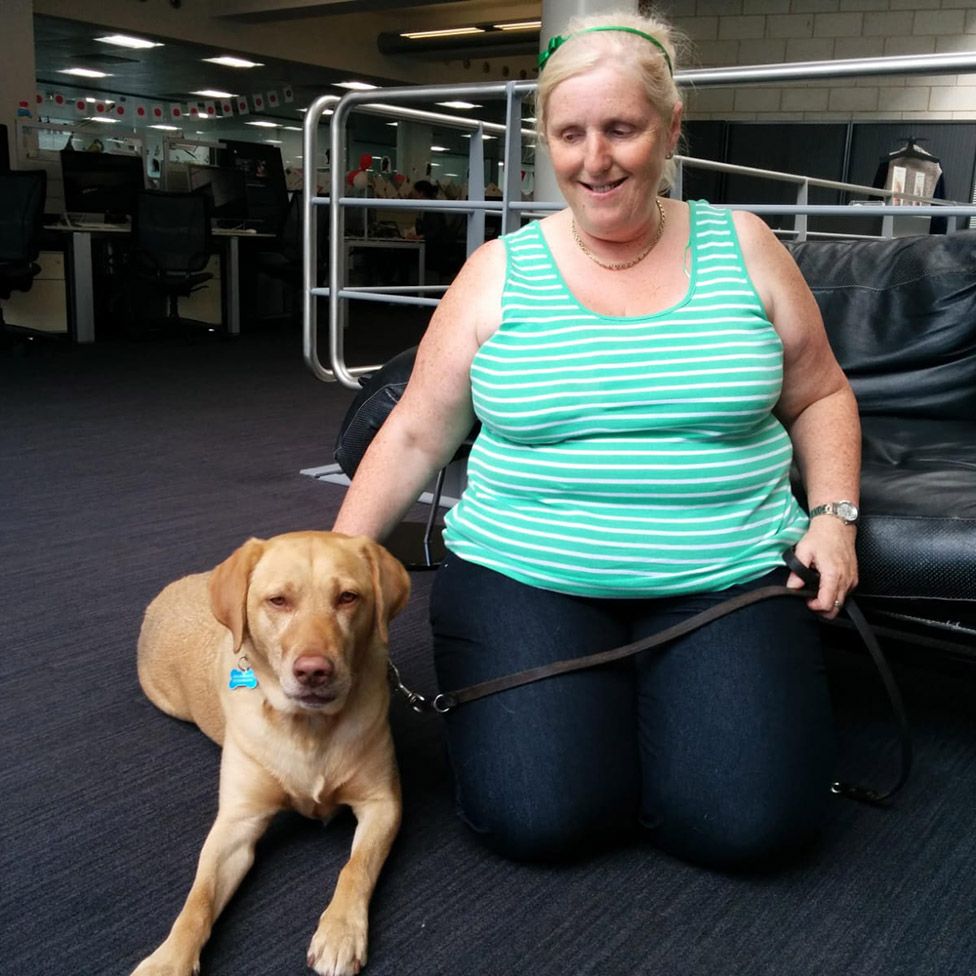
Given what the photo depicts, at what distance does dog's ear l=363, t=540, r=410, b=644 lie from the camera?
1389mm

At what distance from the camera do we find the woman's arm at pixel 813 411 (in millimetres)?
1487

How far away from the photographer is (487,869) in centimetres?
143

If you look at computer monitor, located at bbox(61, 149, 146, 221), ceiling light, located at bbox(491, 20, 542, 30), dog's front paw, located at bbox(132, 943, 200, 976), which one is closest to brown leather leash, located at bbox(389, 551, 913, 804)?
dog's front paw, located at bbox(132, 943, 200, 976)

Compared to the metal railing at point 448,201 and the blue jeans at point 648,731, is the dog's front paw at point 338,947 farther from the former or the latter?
the metal railing at point 448,201

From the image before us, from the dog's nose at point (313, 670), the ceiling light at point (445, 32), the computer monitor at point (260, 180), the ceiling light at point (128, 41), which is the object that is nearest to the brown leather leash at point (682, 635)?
the dog's nose at point (313, 670)

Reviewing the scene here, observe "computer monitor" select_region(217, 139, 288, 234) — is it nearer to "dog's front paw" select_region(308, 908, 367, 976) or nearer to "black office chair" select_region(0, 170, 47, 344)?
"black office chair" select_region(0, 170, 47, 344)

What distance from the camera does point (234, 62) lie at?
1309cm

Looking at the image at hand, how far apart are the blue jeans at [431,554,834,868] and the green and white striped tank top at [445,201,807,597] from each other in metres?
0.07

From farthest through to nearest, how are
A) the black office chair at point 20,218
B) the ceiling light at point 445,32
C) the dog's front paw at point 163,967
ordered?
the ceiling light at point 445,32
the black office chair at point 20,218
the dog's front paw at point 163,967

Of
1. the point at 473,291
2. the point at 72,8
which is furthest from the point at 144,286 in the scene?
the point at 473,291

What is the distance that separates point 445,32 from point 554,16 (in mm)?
6418

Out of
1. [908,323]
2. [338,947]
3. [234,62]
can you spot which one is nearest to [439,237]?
[234,62]

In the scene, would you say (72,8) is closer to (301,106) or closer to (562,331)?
(301,106)

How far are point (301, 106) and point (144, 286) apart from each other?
9577 mm
